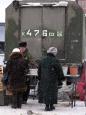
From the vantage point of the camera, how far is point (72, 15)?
14992mm

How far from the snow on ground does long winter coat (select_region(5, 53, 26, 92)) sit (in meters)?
0.55

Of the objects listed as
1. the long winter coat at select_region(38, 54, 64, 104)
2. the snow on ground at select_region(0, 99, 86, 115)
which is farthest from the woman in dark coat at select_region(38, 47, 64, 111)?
the snow on ground at select_region(0, 99, 86, 115)

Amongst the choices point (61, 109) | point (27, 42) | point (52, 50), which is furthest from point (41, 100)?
point (27, 42)

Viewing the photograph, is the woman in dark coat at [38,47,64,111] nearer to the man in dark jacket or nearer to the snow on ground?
the snow on ground

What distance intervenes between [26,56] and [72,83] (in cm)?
152

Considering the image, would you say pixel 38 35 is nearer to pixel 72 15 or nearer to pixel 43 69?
pixel 72 15

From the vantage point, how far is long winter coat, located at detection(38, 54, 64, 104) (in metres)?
12.7

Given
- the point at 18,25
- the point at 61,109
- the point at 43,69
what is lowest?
the point at 61,109

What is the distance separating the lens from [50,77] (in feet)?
41.8

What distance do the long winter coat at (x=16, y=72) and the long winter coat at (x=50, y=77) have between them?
48 cm

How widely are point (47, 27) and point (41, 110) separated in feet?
10.0

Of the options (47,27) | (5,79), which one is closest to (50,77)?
(5,79)

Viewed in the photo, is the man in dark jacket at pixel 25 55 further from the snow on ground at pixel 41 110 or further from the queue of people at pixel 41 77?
the queue of people at pixel 41 77

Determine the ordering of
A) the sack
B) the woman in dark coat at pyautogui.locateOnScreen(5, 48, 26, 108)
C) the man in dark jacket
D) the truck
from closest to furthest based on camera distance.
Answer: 1. the woman in dark coat at pyautogui.locateOnScreen(5, 48, 26, 108)
2. the sack
3. the man in dark jacket
4. the truck
